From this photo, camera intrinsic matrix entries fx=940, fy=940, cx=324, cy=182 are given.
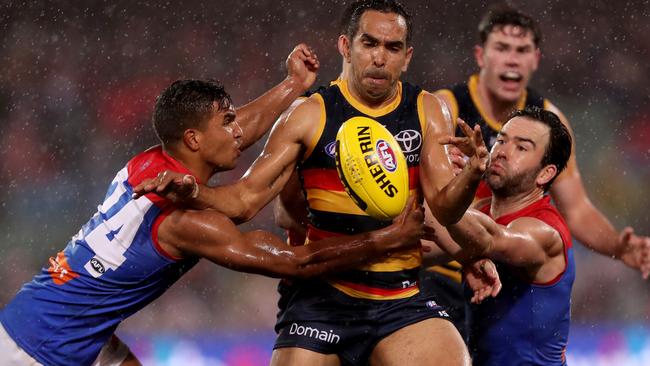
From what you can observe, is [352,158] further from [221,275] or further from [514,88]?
[221,275]

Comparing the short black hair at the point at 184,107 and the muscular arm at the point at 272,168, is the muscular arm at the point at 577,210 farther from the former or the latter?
the short black hair at the point at 184,107

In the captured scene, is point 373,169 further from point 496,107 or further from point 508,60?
point 508,60

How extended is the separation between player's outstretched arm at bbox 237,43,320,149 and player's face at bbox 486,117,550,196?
1.00m

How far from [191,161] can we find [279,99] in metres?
0.83

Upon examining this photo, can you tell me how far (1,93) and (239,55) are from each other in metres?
2.22

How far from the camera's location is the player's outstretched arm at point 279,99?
14.9 ft

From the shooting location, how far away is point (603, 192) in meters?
8.95

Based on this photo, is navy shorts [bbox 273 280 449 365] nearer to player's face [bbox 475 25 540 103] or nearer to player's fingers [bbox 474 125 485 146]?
player's fingers [bbox 474 125 485 146]

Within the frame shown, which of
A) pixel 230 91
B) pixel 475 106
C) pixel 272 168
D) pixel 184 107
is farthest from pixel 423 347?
pixel 230 91

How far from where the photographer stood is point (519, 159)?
4.46 m

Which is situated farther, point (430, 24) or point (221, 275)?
point (430, 24)

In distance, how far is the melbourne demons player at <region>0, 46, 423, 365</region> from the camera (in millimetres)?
3795

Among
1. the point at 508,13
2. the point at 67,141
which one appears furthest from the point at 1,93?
the point at 508,13

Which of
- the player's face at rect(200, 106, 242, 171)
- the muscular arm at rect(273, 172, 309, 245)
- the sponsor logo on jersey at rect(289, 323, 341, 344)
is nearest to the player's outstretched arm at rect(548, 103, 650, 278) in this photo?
the muscular arm at rect(273, 172, 309, 245)
